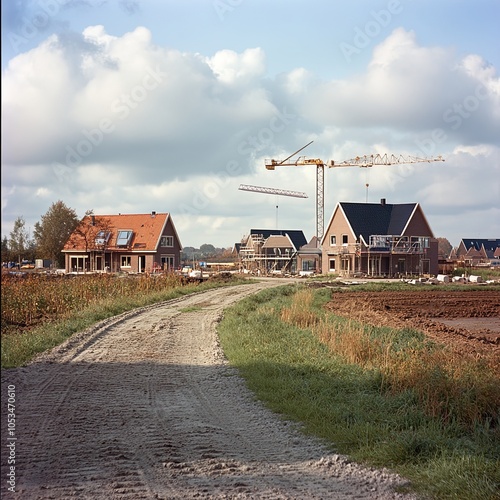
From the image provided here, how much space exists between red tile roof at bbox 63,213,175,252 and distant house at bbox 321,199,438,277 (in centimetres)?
1764

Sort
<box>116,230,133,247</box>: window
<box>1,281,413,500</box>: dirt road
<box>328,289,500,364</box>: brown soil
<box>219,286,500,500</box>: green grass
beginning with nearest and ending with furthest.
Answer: <box>1,281,413,500</box>: dirt road, <box>219,286,500,500</box>: green grass, <box>328,289,500,364</box>: brown soil, <box>116,230,133,247</box>: window

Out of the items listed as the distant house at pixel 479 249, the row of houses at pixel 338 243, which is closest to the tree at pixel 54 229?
the row of houses at pixel 338 243

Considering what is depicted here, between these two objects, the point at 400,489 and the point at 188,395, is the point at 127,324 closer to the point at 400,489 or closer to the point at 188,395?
the point at 188,395

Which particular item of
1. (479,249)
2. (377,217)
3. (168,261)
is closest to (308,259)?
(377,217)

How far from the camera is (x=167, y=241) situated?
6531 centimetres

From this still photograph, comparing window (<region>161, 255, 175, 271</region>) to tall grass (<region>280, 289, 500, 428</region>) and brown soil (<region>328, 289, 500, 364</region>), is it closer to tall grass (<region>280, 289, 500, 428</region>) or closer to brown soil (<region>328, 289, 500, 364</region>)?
brown soil (<region>328, 289, 500, 364</region>)

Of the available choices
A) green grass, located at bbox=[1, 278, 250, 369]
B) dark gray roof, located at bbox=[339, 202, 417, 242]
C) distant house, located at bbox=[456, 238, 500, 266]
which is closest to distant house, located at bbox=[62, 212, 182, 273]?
dark gray roof, located at bbox=[339, 202, 417, 242]

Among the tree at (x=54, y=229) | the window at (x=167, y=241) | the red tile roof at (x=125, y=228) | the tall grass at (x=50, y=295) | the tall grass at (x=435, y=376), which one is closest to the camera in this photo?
the tall grass at (x=435, y=376)

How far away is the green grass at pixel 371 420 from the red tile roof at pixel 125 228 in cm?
4994

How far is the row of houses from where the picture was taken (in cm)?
6366

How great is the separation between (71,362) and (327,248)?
187ft

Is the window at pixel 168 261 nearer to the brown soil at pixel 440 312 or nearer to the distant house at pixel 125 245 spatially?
the distant house at pixel 125 245

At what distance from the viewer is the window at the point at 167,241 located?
64188 mm

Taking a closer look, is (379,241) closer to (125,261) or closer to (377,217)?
(377,217)
